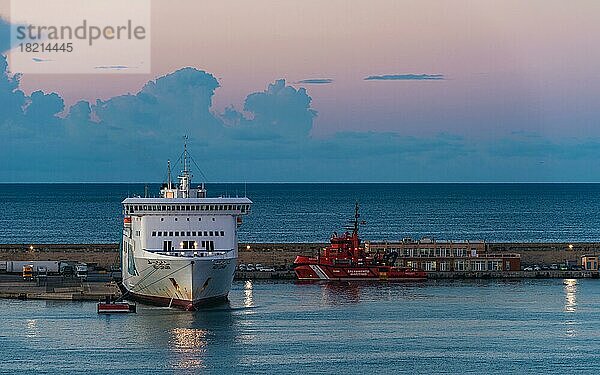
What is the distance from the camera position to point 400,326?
74625 millimetres

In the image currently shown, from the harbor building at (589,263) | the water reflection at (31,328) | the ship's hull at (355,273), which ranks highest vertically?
the harbor building at (589,263)

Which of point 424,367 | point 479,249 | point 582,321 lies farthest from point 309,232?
point 424,367

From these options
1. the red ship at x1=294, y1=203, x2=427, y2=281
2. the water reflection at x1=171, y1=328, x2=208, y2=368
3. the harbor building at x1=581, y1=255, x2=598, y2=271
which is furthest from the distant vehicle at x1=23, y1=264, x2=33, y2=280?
the harbor building at x1=581, y1=255, x2=598, y2=271

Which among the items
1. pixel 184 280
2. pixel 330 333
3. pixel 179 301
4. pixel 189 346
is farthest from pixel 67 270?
pixel 189 346

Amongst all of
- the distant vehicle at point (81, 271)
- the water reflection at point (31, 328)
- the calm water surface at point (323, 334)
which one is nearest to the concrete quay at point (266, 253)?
the distant vehicle at point (81, 271)

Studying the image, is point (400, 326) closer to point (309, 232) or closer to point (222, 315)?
point (222, 315)

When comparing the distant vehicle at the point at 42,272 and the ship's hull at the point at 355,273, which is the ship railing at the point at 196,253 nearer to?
the distant vehicle at the point at 42,272

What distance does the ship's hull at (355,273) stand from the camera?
10169 cm

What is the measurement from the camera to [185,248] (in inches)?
3209

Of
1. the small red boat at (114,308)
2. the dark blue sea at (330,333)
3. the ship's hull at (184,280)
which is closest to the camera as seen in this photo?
the dark blue sea at (330,333)

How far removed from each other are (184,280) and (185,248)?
2.60 meters

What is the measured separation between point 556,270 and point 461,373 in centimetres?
4723

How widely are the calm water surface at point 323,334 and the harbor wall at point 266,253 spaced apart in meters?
21.7

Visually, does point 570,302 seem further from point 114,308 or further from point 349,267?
point 114,308
